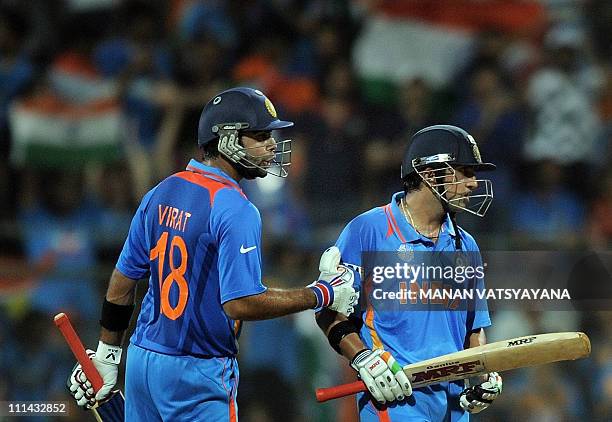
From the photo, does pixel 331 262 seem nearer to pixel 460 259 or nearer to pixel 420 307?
pixel 420 307

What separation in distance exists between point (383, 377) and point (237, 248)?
0.78m

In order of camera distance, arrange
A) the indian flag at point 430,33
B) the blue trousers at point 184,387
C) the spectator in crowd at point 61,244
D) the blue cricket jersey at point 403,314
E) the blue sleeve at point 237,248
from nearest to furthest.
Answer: the blue sleeve at point 237,248, the blue trousers at point 184,387, the blue cricket jersey at point 403,314, the spectator in crowd at point 61,244, the indian flag at point 430,33

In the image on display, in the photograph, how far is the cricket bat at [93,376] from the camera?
4.64 m

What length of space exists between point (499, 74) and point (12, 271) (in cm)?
395

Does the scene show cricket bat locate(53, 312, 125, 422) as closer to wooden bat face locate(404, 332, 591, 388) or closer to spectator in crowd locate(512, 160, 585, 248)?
wooden bat face locate(404, 332, 591, 388)

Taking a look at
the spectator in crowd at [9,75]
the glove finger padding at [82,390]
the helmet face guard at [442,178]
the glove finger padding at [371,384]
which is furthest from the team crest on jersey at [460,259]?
the spectator in crowd at [9,75]

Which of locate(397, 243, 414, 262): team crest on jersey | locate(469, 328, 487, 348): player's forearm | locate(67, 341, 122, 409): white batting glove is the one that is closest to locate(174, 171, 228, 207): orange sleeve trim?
locate(397, 243, 414, 262): team crest on jersey

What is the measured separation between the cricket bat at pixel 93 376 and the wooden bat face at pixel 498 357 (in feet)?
4.36

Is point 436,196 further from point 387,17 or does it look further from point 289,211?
point 387,17

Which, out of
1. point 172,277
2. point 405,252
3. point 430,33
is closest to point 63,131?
point 430,33

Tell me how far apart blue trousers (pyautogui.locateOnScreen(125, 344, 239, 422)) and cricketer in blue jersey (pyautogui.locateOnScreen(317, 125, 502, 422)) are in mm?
512

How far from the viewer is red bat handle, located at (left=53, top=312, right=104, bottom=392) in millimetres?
4645

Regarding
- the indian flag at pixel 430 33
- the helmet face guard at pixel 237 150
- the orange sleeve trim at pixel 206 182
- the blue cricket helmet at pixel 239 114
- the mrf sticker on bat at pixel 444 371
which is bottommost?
the mrf sticker on bat at pixel 444 371

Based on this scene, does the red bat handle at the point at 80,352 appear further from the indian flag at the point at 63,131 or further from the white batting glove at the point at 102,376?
the indian flag at the point at 63,131
